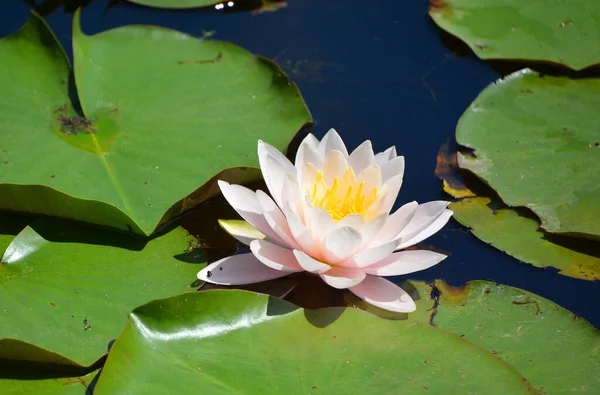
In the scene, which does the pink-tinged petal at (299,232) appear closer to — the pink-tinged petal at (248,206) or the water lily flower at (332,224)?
the water lily flower at (332,224)

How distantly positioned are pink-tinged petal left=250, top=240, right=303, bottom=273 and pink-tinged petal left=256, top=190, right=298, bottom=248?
0.17 feet

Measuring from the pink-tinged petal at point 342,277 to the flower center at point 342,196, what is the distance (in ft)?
0.58

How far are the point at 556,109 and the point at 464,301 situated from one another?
1175mm

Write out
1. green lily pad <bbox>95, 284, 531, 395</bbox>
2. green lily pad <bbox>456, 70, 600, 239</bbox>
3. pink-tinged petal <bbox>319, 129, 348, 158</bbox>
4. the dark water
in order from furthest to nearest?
the dark water → green lily pad <bbox>456, 70, 600, 239</bbox> → pink-tinged petal <bbox>319, 129, 348, 158</bbox> → green lily pad <bbox>95, 284, 531, 395</bbox>

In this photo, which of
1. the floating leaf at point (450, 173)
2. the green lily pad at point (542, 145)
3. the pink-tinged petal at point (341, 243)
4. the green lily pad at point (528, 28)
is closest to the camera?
the pink-tinged petal at point (341, 243)

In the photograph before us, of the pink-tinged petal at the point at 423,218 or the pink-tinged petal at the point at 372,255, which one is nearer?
the pink-tinged petal at the point at 372,255

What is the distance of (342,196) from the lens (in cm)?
210

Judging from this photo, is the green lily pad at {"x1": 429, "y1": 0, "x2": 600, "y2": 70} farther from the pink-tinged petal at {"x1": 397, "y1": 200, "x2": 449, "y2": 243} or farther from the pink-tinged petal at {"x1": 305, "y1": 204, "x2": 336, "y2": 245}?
the pink-tinged petal at {"x1": 305, "y1": 204, "x2": 336, "y2": 245}

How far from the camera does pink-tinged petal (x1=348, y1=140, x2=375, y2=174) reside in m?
2.11

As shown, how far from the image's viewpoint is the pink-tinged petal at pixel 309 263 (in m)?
1.89

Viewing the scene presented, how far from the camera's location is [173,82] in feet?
9.07

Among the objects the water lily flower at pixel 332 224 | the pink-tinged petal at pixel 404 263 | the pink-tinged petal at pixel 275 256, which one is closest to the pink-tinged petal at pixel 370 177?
the water lily flower at pixel 332 224

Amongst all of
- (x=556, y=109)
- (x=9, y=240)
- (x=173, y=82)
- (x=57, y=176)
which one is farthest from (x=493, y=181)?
(x=9, y=240)

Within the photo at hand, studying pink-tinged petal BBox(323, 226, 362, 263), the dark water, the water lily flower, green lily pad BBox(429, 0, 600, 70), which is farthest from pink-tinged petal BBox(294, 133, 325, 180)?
green lily pad BBox(429, 0, 600, 70)
